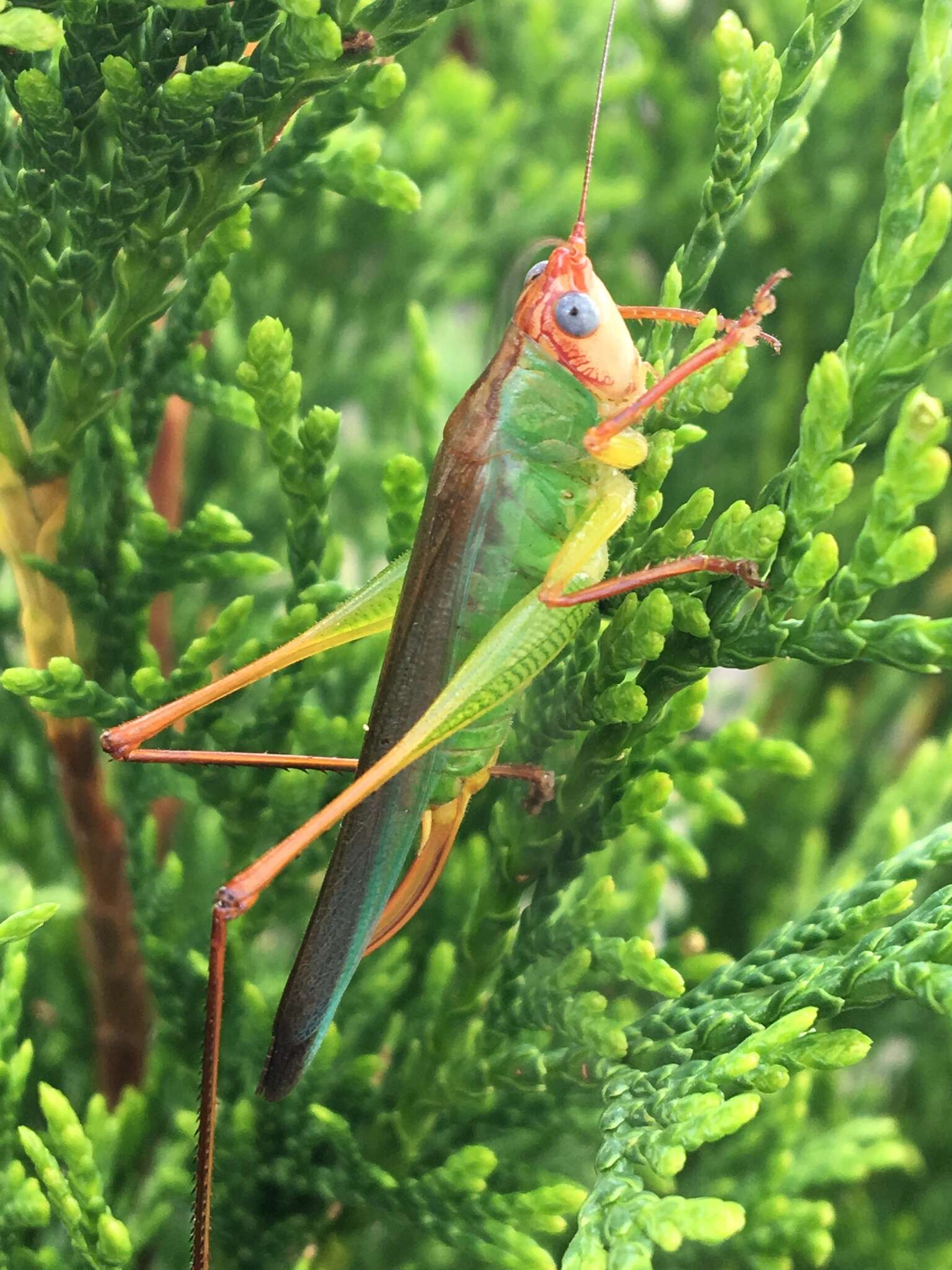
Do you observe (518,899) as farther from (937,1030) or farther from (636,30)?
(636,30)

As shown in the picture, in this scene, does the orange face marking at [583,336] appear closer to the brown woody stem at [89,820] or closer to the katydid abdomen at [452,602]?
the katydid abdomen at [452,602]

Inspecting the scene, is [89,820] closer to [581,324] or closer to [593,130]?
[581,324]

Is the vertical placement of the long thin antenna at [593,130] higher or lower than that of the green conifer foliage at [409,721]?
higher

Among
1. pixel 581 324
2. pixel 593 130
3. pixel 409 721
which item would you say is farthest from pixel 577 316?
pixel 409 721

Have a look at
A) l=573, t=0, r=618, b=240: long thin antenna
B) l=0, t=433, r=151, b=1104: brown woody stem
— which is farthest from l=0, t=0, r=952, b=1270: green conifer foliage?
l=573, t=0, r=618, b=240: long thin antenna

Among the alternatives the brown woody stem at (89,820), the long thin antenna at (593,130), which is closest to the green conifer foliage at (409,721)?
the brown woody stem at (89,820)

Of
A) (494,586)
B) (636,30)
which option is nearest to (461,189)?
(636,30)

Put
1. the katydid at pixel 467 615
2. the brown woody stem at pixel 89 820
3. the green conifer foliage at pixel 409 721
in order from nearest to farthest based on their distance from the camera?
the green conifer foliage at pixel 409 721 < the katydid at pixel 467 615 < the brown woody stem at pixel 89 820
